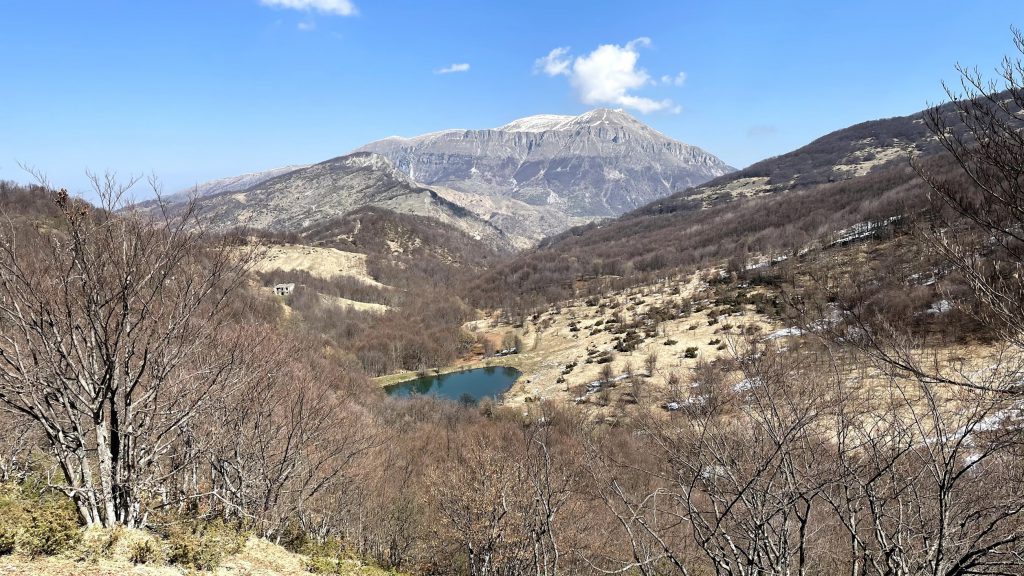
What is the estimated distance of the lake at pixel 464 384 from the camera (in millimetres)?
73438

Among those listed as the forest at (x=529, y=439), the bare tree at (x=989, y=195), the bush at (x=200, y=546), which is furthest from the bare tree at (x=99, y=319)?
the bare tree at (x=989, y=195)

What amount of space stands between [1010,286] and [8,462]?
2181cm

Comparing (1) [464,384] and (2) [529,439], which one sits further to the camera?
(1) [464,384]

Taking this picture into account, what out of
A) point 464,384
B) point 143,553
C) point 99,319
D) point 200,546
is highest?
point 99,319

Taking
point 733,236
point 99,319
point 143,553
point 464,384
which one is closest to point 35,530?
point 143,553

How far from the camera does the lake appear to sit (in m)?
73.4

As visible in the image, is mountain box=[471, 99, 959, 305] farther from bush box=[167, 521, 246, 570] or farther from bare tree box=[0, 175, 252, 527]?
bare tree box=[0, 175, 252, 527]

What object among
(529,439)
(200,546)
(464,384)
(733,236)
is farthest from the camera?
(733,236)

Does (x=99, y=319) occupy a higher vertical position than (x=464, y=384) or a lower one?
higher

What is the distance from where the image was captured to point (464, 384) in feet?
261

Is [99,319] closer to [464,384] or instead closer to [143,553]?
[143,553]

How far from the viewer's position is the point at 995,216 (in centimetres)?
618

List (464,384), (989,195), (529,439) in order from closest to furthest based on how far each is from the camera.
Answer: (989,195), (529,439), (464,384)

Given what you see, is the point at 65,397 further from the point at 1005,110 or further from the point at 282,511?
the point at 1005,110
